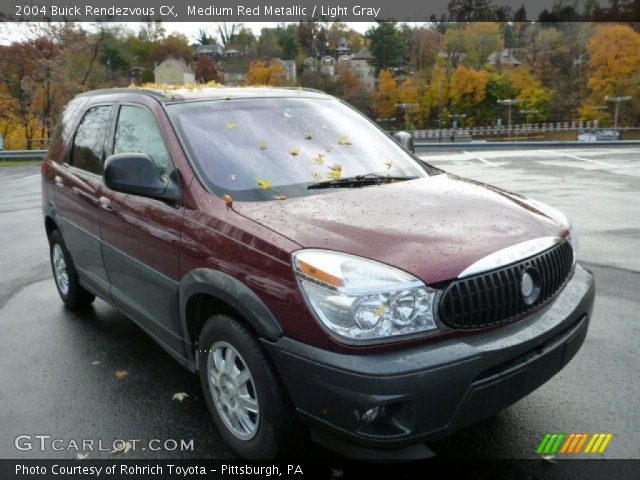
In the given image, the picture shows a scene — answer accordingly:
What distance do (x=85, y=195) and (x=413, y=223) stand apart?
2.80m

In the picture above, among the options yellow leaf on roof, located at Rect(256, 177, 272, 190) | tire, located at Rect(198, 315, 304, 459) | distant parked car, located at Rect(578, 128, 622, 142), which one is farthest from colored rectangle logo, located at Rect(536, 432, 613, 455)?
distant parked car, located at Rect(578, 128, 622, 142)

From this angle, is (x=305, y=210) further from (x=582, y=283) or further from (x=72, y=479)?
(x=72, y=479)

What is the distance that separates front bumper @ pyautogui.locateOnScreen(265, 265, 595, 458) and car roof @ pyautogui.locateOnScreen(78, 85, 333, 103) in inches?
77.4

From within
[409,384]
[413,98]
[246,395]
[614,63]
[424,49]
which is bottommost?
[246,395]

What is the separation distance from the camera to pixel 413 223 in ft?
9.39

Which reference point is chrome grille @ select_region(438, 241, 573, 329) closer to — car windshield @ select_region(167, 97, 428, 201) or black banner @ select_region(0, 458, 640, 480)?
black banner @ select_region(0, 458, 640, 480)

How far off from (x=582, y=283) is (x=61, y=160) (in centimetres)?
435

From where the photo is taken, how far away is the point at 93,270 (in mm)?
4594

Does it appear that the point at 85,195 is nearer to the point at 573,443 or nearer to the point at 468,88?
the point at 573,443

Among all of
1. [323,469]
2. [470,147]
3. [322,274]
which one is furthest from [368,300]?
[470,147]

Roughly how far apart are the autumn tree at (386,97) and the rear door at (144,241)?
272ft

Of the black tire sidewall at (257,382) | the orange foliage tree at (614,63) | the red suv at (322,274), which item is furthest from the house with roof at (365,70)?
the black tire sidewall at (257,382)

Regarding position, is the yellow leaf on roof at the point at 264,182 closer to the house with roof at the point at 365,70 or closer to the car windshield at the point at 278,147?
the car windshield at the point at 278,147

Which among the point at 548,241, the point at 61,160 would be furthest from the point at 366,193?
the point at 61,160
